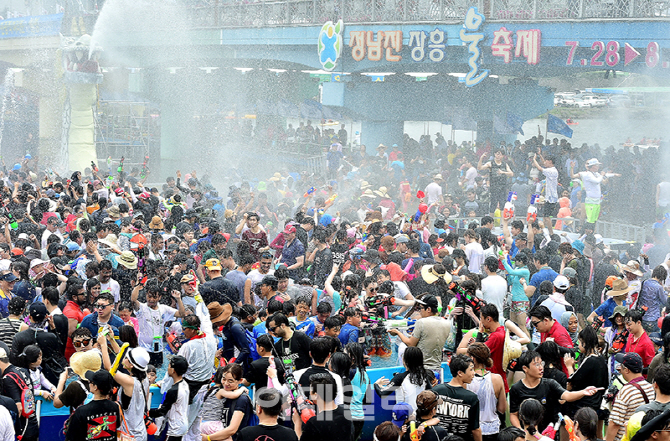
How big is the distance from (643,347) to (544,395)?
1719mm

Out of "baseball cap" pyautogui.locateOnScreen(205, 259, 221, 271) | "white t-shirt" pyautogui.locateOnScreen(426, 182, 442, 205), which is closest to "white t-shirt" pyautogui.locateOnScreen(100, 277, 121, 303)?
"baseball cap" pyautogui.locateOnScreen(205, 259, 221, 271)

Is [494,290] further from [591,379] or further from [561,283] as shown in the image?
[591,379]

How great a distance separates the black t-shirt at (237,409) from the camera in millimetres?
5637

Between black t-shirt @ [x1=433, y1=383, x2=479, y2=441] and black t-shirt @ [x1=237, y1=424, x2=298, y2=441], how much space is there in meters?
1.25

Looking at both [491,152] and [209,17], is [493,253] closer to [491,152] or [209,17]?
[491,152]

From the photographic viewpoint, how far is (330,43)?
2152cm

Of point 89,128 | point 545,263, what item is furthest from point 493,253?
point 89,128

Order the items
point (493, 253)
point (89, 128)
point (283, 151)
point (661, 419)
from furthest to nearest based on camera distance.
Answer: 1. point (283, 151)
2. point (89, 128)
3. point (493, 253)
4. point (661, 419)

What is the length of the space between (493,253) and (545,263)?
1.00 metres

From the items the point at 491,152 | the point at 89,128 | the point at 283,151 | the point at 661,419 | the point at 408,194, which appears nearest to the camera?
the point at 661,419

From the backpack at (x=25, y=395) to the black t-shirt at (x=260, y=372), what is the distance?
1.86 m

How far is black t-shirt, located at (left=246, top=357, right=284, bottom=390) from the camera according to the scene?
5.91 metres

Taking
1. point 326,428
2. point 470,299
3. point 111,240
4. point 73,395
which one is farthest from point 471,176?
point 73,395

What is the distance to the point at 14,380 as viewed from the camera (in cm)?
588
